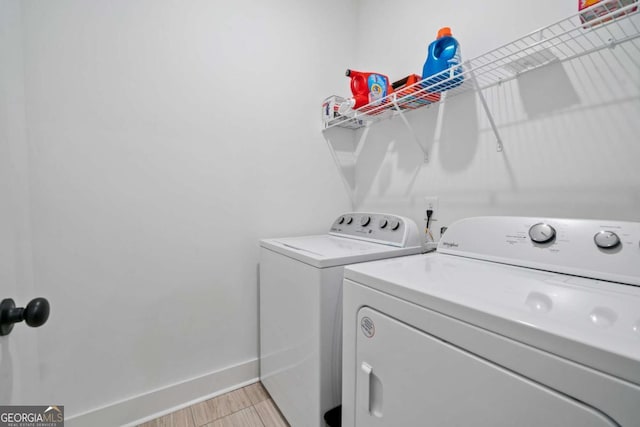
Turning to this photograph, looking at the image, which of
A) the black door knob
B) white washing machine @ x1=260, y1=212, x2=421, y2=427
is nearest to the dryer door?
white washing machine @ x1=260, y1=212, x2=421, y2=427

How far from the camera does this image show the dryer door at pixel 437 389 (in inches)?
17.3

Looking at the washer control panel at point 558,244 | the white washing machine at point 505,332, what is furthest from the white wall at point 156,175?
the washer control panel at point 558,244

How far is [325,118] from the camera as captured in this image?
1.79 metres

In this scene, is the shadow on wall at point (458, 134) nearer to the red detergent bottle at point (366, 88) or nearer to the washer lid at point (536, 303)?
the red detergent bottle at point (366, 88)

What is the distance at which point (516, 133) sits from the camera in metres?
1.13

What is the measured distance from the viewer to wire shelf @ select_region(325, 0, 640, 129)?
31.7 inches

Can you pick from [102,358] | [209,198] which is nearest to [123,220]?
[209,198]

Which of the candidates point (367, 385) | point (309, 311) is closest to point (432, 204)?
point (309, 311)

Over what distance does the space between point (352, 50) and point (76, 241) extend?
82.2 inches

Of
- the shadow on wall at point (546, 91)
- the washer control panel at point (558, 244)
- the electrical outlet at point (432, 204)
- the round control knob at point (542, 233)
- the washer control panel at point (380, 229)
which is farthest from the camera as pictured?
the electrical outlet at point (432, 204)

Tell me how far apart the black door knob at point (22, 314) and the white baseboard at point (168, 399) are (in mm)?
1011

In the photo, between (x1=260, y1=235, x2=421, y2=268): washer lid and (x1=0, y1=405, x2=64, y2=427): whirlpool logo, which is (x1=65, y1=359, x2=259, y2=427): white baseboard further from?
(x1=260, y1=235, x2=421, y2=268): washer lid

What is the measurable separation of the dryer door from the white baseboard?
102 cm

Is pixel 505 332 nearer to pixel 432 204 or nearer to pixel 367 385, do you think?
pixel 367 385
